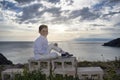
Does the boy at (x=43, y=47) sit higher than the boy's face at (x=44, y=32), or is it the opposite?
the boy's face at (x=44, y=32)

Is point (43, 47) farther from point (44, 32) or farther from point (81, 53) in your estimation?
point (81, 53)

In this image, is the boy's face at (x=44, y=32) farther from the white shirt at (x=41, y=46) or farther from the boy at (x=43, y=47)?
the white shirt at (x=41, y=46)

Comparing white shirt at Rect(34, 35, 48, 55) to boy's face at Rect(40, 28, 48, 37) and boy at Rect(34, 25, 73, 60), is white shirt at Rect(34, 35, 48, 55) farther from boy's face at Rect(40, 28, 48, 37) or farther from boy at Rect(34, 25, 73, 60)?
boy's face at Rect(40, 28, 48, 37)

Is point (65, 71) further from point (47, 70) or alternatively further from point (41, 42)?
point (41, 42)

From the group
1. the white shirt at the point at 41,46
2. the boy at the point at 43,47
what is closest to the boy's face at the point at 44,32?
the boy at the point at 43,47

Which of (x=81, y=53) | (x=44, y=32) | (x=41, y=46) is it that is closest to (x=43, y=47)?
(x=41, y=46)

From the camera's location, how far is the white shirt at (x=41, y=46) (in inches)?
367

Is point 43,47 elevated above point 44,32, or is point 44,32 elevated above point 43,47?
point 44,32

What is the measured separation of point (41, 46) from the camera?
936 cm

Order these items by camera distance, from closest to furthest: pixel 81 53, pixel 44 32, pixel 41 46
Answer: pixel 41 46, pixel 44 32, pixel 81 53

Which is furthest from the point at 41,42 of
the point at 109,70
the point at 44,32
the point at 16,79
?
the point at 109,70

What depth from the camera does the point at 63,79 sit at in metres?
7.21

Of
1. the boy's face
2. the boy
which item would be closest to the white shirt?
the boy

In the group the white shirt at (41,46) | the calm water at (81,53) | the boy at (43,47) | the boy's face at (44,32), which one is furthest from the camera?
the calm water at (81,53)
